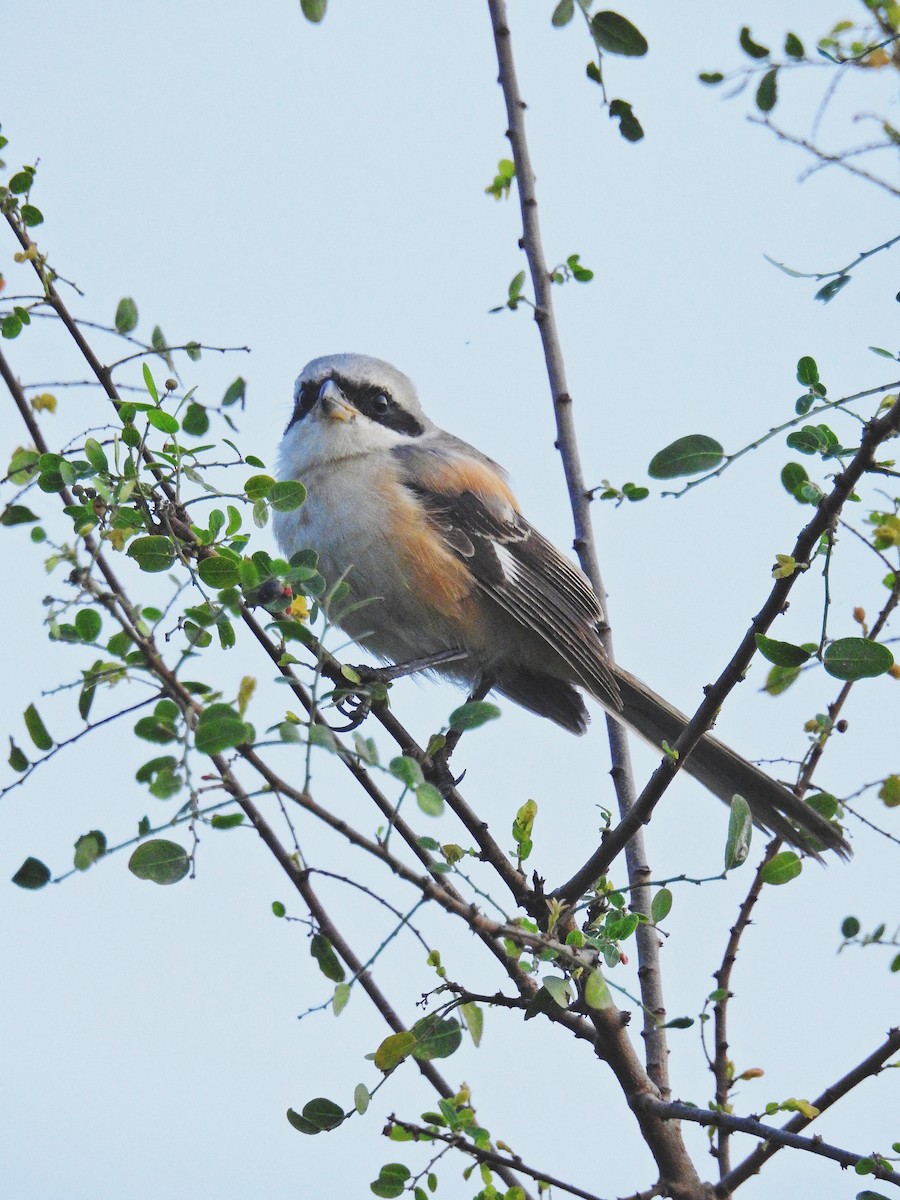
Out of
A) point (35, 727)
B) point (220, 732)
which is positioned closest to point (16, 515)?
point (35, 727)

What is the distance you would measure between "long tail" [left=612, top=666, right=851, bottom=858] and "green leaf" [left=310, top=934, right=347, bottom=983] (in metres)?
1.49

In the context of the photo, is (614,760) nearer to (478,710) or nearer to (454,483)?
(454,483)

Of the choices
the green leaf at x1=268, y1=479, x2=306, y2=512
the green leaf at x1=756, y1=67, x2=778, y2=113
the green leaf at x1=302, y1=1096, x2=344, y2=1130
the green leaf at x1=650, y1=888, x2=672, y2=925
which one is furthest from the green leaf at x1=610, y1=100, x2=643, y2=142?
the green leaf at x1=302, y1=1096, x2=344, y2=1130

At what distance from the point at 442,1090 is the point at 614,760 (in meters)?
1.66

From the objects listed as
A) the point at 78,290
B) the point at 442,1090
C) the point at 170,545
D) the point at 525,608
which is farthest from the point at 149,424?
the point at 525,608

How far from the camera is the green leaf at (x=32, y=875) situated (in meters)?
2.24

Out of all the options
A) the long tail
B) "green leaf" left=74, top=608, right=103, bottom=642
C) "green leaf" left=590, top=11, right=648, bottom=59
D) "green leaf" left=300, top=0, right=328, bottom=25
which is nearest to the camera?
"green leaf" left=74, top=608, right=103, bottom=642

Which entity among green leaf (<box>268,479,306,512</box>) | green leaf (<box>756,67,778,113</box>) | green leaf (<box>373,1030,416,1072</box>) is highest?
green leaf (<box>756,67,778,113</box>)

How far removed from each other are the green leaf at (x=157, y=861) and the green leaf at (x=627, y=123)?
246cm

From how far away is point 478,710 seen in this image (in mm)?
2461

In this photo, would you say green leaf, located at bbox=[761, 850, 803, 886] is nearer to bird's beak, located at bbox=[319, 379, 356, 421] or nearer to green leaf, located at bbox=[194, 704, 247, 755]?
green leaf, located at bbox=[194, 704, 247, 755]

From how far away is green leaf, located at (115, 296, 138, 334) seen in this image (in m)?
3.39

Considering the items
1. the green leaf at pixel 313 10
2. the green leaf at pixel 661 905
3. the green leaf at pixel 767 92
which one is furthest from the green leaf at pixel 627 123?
the green leaf at pixel 661 905

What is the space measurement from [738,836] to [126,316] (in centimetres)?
203
